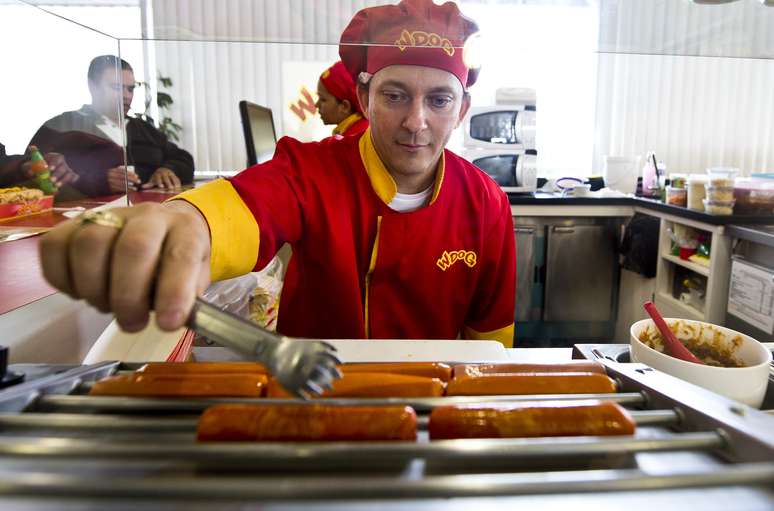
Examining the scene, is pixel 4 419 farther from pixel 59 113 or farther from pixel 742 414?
pixel 59 113

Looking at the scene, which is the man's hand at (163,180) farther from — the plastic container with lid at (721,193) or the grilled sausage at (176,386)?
the plastic container with lid at (721,193)

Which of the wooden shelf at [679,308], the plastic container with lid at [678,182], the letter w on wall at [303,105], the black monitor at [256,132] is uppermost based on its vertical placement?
the letter w on wall at [303,105]

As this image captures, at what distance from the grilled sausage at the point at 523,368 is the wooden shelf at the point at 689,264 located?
2.08 m

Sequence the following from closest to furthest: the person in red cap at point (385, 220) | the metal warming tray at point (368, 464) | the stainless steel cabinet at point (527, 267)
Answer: the metal warming tray at point (368, 464)
the person in red cap at point (385, 220)
the stainless steel cabinet at point (527, 267)

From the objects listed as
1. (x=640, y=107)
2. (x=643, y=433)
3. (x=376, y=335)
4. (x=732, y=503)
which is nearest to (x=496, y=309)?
(x=376, y=335)

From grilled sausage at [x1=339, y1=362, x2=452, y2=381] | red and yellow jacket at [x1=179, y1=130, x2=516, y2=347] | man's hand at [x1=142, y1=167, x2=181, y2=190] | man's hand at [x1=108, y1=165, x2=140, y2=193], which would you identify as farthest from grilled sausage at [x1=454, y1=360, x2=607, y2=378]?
man's hand at [x1=142, y1=167, x2=181, y2=190]

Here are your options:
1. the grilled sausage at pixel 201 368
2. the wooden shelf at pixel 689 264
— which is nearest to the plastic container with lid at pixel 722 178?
the wooden shelf at pixel 689 264

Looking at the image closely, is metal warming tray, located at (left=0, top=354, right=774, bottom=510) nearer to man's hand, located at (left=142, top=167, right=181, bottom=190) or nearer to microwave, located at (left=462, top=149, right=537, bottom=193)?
man's hand, located at (left=142, top=167, right=181, bottom=190)

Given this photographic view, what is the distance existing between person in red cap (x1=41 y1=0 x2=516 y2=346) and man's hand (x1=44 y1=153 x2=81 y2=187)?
473 millimetres

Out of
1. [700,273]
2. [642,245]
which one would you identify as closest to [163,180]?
[642,245]

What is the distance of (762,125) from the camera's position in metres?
4.75

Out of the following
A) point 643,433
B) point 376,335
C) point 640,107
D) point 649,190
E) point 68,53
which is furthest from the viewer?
point 640,107

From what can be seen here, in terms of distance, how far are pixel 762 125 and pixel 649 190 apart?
8.58 ft

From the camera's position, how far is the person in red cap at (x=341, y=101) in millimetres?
2004
